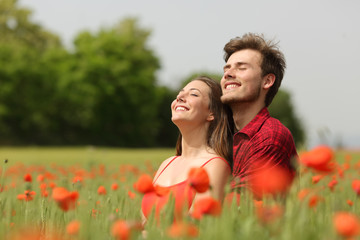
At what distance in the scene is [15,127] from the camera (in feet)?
143

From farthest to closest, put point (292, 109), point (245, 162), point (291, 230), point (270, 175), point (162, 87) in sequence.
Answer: point (292, 109)
point (162, 87)
point (245, 162)
point (270, 175)
point (291, 230)

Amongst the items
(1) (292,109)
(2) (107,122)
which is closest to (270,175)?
(2) (107,122)

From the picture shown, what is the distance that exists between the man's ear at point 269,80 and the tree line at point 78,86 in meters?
38.4

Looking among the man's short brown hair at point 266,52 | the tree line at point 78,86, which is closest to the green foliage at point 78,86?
the tree line at point 78,86

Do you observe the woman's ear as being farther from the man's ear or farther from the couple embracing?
the man's ear

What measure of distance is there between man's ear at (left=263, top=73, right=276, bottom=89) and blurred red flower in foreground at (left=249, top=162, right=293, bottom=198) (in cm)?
78

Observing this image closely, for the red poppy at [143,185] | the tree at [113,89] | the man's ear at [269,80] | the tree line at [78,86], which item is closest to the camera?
the red poppy at [143,185]

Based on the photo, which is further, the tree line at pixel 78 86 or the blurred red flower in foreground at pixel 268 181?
the tree line at pixel 78 86

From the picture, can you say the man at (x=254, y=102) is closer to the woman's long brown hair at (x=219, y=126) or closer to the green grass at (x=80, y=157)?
the woman's long brown hair at (x=219, y=126)

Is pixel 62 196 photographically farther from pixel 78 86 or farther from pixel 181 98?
pixel 78 86

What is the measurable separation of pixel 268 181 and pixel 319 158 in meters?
0.26

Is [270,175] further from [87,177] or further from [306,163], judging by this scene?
[87,177]

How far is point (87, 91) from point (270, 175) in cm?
4481

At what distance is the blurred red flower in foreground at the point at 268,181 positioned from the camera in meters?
1.84
